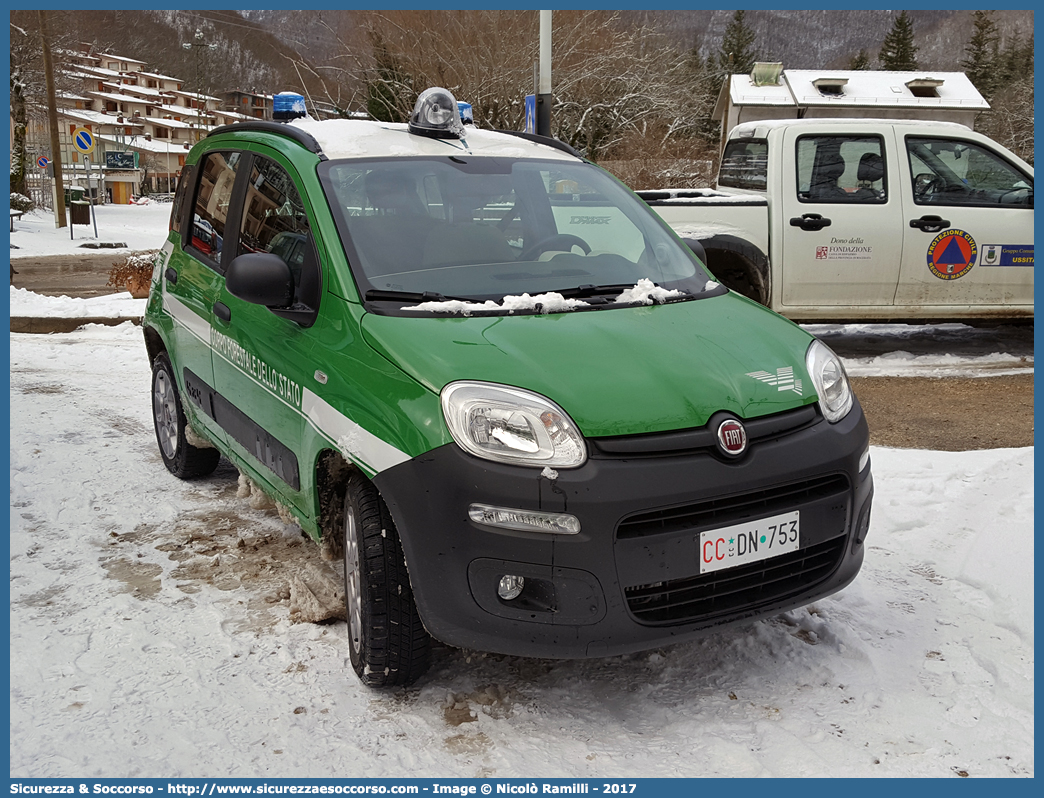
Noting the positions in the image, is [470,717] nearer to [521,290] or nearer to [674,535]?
[674,535]

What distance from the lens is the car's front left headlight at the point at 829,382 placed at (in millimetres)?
3312

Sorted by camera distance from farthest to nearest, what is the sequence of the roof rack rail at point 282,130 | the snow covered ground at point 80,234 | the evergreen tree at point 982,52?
the evergreen tree at point 982,52 < the snow covered ground at point 80,234 < the roof rack rail at point 282,130

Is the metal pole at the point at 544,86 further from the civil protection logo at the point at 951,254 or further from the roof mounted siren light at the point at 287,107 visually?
the roof mounted siren light at the point at 287,107

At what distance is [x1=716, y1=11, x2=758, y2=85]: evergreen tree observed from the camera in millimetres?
79250

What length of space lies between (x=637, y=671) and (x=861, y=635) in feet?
2.90

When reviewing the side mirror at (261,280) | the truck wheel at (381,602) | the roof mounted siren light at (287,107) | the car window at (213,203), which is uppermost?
the roof mounted siren light at (287,107)

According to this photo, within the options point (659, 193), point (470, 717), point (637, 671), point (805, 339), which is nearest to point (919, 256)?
point (659, 193)

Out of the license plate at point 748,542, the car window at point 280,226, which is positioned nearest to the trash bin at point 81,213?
the car window at point 280,226

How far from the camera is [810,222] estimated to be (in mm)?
8406

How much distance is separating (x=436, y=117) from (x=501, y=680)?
242 cm

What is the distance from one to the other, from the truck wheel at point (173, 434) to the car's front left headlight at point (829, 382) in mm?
3398

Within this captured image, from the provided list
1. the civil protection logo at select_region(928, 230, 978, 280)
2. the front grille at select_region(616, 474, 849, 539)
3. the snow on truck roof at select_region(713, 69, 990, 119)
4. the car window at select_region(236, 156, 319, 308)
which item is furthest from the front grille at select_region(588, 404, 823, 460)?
the snow on truck roof at select_region(713, 69, 990, 119)

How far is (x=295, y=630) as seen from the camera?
3775 mm

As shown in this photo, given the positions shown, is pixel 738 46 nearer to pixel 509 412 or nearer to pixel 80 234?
pixel 80 234
